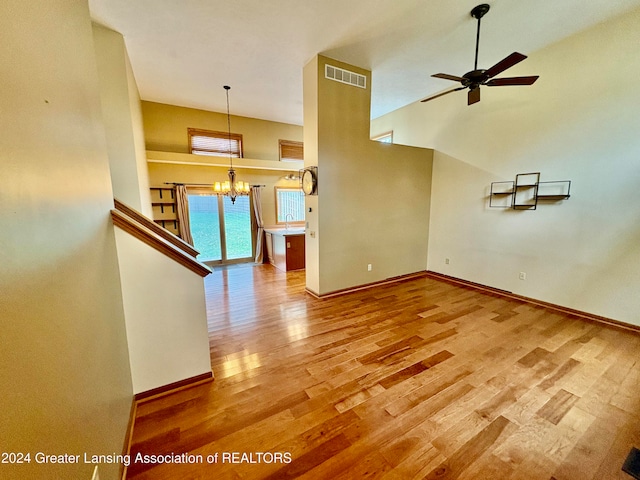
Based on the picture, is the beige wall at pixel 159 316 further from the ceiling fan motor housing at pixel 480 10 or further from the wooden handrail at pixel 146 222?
the ceiling fan motor housing at pixel 480 10

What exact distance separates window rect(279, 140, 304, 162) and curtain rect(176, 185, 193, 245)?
2.64m

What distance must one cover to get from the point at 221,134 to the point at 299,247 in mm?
3380

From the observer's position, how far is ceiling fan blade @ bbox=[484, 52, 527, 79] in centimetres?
218

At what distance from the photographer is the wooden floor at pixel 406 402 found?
1457 millimetres

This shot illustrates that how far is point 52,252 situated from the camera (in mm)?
829

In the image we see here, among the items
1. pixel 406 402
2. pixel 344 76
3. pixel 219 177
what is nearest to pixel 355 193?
pixel 344 76

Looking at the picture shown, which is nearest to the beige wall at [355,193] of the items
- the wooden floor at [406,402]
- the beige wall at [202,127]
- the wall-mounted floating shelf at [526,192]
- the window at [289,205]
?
the wooden floor at [406,402]

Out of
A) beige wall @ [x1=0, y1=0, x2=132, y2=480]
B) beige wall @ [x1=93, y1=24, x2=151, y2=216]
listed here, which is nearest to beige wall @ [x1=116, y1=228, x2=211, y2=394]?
beige wall @ [x1=0, y1=0, x2=132, y2=480]

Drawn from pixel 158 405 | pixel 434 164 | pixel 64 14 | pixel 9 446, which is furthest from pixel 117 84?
pixel 434 164

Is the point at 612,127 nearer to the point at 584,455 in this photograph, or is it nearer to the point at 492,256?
the point at 492,256

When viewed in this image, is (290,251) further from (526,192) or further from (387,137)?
(526,192)

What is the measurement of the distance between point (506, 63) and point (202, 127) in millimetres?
5743

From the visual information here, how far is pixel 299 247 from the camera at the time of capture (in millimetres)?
5633

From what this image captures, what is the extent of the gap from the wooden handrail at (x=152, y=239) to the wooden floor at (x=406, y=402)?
3.54ft
